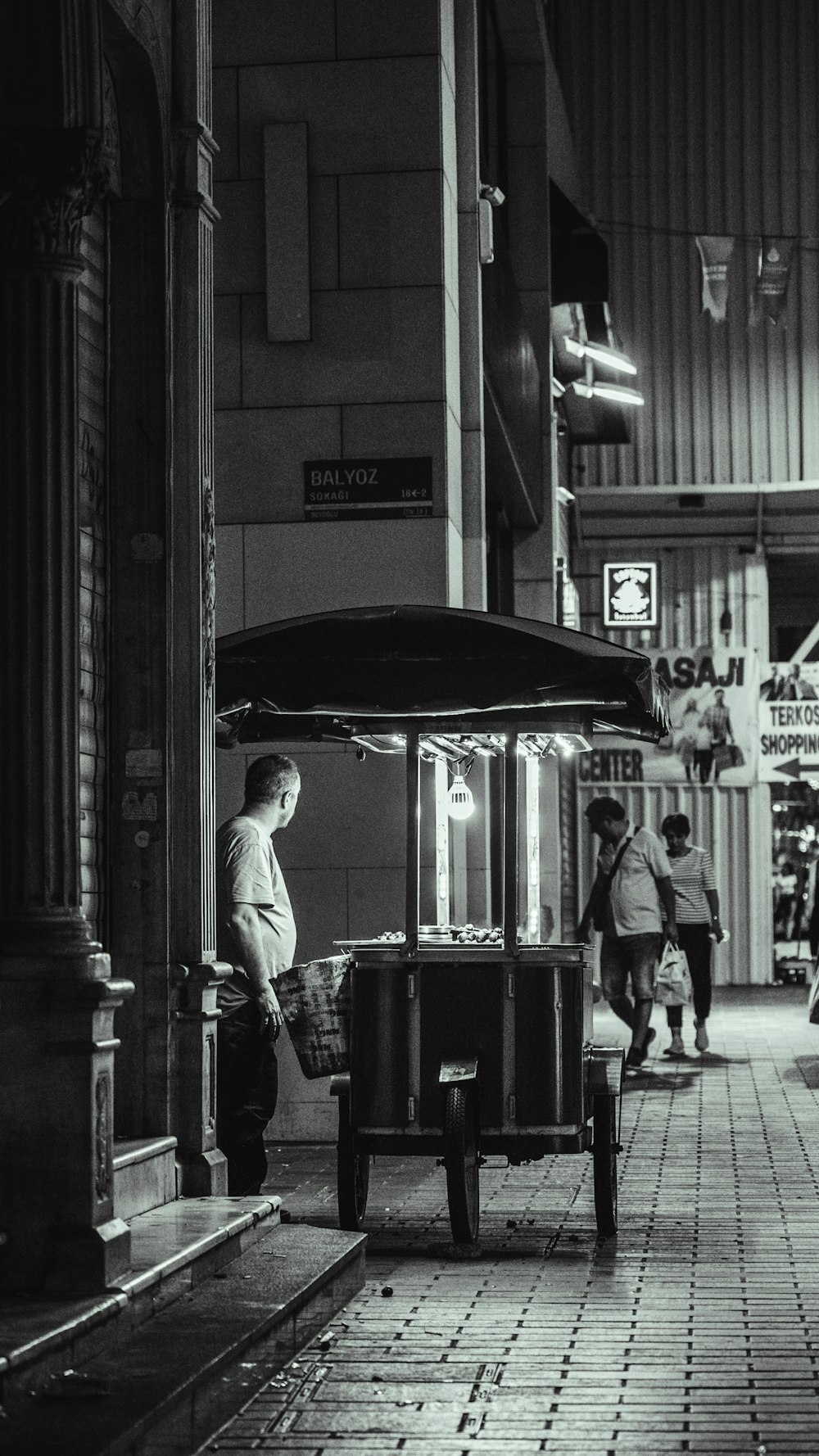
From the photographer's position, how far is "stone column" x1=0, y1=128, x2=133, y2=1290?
602 cm

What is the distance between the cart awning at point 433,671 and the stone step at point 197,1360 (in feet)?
7.79

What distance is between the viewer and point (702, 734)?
26266 mm

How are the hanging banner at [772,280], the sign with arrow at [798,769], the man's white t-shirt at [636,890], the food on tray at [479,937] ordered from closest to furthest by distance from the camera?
the food on tray at [479,937]
the man's white t-shirt at [636,890]
the hanging banner at [772,280]
the sign with arrow at [798,769]

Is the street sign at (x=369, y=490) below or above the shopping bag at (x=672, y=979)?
above

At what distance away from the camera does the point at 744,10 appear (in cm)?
2692

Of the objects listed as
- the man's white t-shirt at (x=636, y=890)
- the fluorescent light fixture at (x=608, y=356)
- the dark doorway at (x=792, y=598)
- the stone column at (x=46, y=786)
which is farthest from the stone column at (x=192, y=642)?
the dark doorway at (x=792, y=598)

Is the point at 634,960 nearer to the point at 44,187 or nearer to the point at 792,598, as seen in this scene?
the point at 44,187

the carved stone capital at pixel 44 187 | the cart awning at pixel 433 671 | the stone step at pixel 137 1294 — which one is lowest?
the stone step at pixel 137 1294

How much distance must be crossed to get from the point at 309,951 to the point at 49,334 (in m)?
6.09

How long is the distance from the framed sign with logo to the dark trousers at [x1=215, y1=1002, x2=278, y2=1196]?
17.6m

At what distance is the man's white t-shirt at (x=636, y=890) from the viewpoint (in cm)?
1570

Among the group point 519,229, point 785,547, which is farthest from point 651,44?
point 519,229

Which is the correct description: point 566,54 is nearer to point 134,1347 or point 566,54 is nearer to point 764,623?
point 764,623

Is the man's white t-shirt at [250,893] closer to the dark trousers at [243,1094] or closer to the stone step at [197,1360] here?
the dark trousers at [243,1094]
